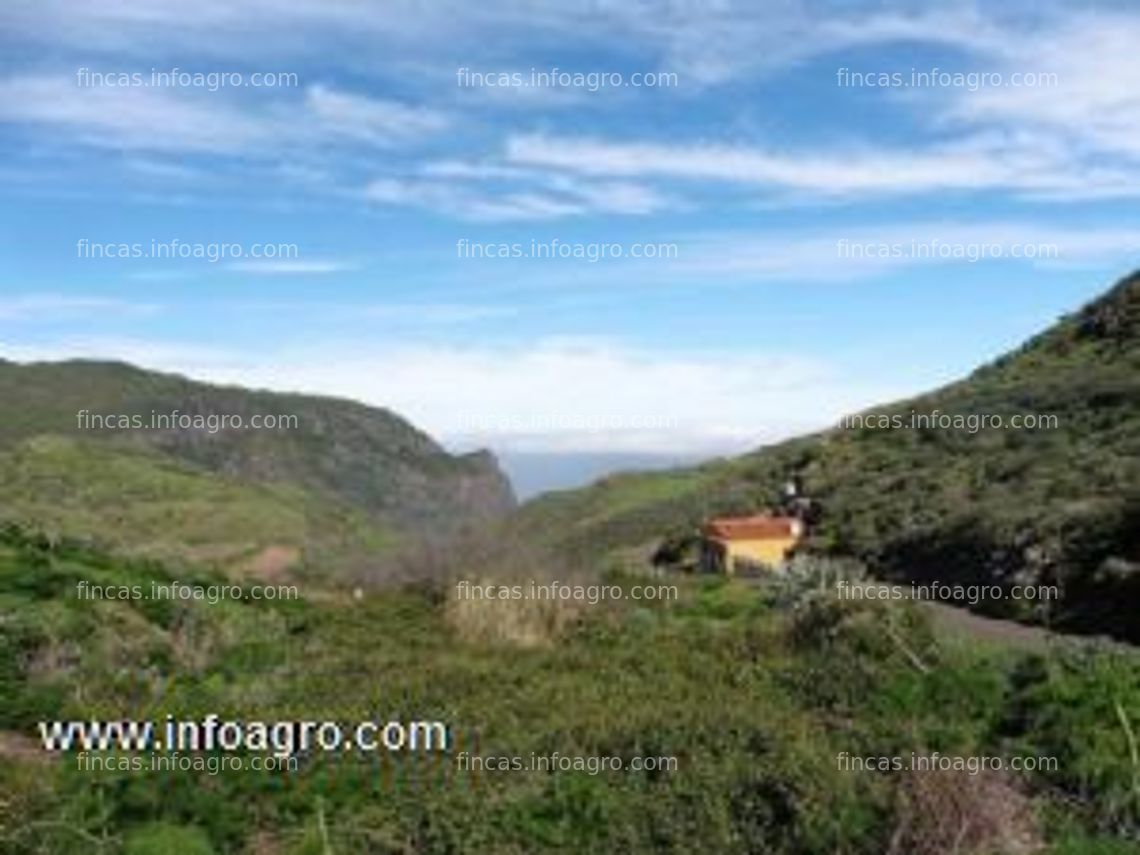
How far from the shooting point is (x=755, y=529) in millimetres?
→ 45219

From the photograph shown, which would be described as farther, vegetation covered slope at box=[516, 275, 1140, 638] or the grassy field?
vegetation covered slope at box=[516, 275, 1140, 638]

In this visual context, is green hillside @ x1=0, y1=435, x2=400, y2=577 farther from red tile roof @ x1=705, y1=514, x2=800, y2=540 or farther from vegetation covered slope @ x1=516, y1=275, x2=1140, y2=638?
red tile roof @ x1=705, y1=514, x2=800, y2=540

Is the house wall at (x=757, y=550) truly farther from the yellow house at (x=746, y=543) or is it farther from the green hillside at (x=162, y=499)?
the green hillside at (x=162, y=499)

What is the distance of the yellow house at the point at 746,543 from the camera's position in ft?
145

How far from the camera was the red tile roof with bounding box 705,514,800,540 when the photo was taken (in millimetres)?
45062

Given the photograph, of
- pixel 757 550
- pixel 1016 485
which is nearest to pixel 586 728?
pixel 1016 485

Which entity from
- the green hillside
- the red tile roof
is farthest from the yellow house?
the green hillside

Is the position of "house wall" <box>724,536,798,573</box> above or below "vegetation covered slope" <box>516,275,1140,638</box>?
below

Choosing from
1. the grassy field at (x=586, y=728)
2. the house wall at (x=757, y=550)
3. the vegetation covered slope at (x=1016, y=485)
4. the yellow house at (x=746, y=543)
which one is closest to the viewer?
the grassy field at (x=586, y=728)

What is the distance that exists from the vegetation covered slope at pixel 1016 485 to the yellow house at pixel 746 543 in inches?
38.9

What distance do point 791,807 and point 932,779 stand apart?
1275 millimetres

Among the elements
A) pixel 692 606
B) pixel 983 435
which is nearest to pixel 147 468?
pixel 983 435

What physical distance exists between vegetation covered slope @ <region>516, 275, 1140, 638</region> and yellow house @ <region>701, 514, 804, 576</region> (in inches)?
38.9

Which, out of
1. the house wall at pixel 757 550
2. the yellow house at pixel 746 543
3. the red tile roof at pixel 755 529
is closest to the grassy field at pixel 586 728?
the house wall at pixel 757 550
